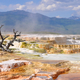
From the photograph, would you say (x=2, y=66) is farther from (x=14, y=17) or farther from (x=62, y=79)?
(x=14, y=17)

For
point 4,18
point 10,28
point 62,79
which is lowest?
point 62,79

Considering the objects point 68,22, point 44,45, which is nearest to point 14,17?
point 68,22

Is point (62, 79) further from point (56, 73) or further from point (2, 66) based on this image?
point (2, 66)

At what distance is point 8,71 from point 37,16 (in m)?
122

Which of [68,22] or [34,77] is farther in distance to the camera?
[68,22]

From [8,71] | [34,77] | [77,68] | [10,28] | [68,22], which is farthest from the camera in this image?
[68,22]

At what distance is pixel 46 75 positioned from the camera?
12.7ft

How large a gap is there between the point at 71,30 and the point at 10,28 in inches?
Result: 1323

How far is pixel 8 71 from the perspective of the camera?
171 inches

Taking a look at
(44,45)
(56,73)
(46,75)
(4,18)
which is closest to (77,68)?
(56,73)

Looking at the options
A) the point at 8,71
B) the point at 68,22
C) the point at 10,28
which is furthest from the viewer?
the point at 68,22

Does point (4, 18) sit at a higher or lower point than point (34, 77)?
higher

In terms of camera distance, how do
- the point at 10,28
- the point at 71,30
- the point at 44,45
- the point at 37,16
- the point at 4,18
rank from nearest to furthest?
the point at 44,45
the point at 10,28
the point at 71,30
the point at 4,18
the point at 37,16

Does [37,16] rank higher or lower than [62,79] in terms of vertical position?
higher
